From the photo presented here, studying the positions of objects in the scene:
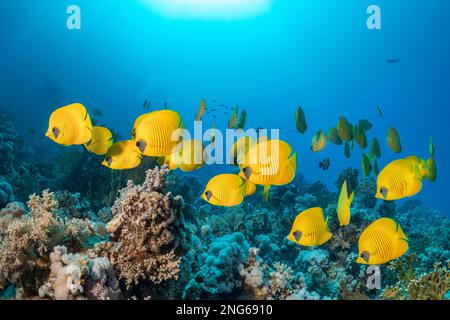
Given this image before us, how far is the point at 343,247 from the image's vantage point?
6.41 meters

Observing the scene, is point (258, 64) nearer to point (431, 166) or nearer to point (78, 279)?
point (431, 166)

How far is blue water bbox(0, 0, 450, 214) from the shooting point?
65.1 metres

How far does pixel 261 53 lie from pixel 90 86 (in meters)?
54.2

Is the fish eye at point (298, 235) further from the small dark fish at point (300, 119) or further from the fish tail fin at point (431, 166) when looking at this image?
the small dark fish at point (300, 119)

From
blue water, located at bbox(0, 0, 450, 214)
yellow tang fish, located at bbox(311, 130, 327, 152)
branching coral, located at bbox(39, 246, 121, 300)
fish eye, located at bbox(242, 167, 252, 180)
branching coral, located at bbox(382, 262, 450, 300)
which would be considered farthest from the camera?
blue water, located at bbox(0, 0, 450, 214)

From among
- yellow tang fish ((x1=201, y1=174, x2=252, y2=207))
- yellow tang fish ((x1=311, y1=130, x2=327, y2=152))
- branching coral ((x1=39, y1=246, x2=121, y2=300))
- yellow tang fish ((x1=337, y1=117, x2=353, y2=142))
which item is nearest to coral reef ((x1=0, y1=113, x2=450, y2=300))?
branching coral ((x1=39, y1=246, x2=121, y2=300))

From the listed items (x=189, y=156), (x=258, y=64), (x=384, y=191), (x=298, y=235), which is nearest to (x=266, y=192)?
(x=298, y=235)

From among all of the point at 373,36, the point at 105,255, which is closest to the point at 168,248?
the point at 105,255

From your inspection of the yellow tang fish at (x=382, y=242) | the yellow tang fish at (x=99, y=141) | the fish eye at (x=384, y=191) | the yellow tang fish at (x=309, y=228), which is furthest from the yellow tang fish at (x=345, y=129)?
the yellow tang fish at (x=99, y=141)

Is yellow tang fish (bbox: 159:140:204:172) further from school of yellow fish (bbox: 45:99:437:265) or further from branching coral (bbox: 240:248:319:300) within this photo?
branching coral (bbox: 240:248:319:300)

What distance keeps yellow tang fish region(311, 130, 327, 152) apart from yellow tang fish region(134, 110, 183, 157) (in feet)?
13.3

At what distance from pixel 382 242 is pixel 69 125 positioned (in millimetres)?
3079
